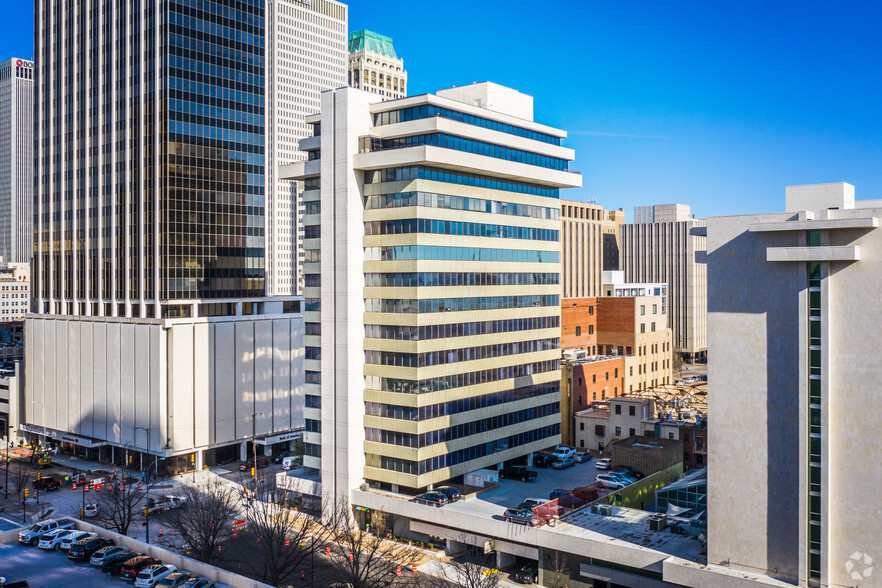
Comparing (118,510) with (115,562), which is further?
(118,510)

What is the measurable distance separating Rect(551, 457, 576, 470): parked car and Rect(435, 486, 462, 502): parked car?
20.3 meters

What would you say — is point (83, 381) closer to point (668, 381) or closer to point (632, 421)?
point (632, 421)

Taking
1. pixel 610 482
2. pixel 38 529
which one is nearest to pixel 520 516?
pixel 610 482

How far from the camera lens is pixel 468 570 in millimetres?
54281

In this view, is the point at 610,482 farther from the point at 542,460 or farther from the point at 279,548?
the point at 279,548

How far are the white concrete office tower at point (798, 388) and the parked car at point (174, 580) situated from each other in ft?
129

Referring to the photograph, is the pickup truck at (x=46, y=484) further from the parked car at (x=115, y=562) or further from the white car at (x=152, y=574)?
the white car at (x=152, y=574)

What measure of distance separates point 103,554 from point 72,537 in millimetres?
6141

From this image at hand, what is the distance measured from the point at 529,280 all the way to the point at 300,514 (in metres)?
36.0

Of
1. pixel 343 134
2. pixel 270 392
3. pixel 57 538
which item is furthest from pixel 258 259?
pixel 57 538

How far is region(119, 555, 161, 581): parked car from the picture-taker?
200 ft

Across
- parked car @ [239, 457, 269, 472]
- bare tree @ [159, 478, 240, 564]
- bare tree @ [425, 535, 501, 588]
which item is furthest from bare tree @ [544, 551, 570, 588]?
parked car @ [239, 457, 269, 472]

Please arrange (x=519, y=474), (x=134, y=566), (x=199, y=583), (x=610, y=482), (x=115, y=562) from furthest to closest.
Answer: (x=519, y=474) < (x=610, y=482) < (x=115, y=562) < (x=134, y=566) < (x=199, y=583)

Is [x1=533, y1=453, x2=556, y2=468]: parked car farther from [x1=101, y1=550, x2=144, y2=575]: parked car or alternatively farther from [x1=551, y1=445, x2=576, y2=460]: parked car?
[x1=101, y1=550, x2=144, y2=575]: parked car
